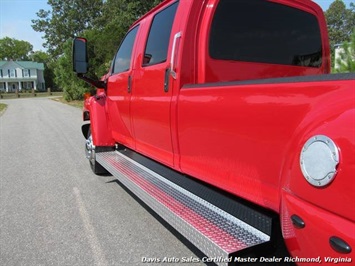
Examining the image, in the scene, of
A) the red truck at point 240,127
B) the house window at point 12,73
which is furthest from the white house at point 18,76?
the red truck at point 240,127

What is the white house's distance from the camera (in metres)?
81.9

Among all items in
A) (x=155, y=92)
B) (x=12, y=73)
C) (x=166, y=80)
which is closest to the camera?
(x=166, y=80)

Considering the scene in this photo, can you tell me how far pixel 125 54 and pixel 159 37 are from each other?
1.20 metres

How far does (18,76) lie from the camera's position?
83500 millimetres

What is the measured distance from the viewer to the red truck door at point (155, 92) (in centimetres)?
328

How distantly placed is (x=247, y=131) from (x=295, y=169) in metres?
0.49

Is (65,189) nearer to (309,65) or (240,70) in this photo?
(240,70)

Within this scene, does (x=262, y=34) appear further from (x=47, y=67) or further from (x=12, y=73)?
(x=47, y=67)

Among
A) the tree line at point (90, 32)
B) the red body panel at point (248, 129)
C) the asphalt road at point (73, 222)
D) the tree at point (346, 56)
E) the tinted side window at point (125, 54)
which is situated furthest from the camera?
the tree line at point (90, 32)

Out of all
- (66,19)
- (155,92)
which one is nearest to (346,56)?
(155,92)

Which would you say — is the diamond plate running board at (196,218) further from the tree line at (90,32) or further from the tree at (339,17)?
the tree at (339,17)

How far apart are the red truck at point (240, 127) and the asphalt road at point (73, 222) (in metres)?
0.52

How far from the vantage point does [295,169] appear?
1.75 metres

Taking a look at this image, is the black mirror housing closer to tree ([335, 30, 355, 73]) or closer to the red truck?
the red truck
